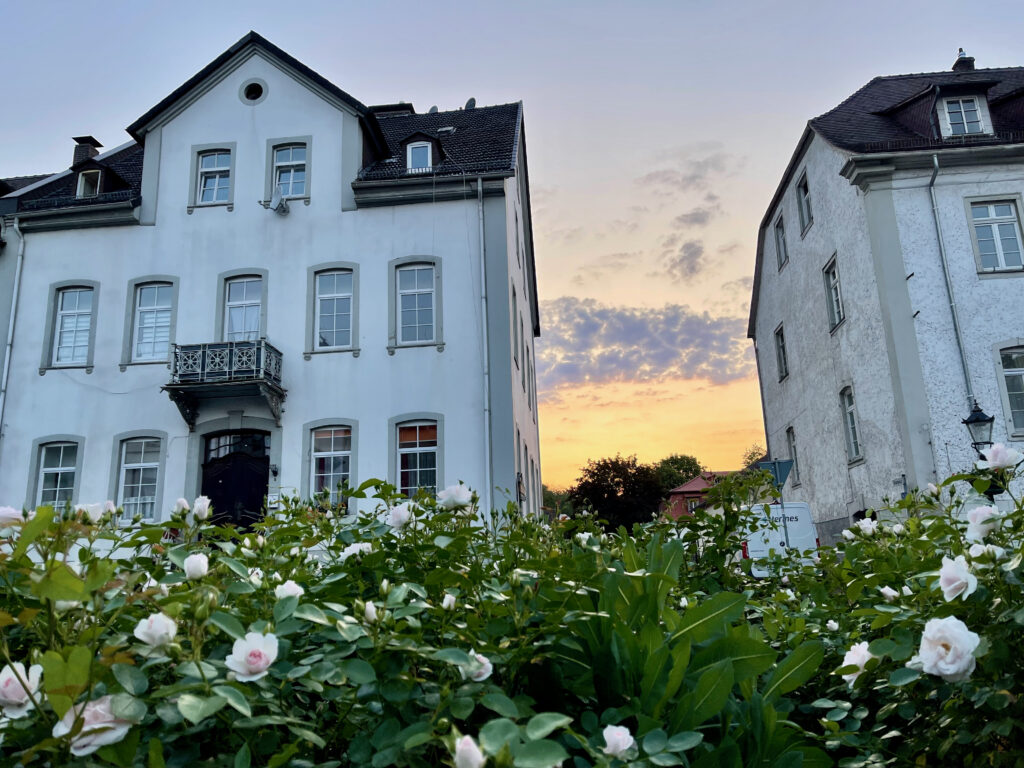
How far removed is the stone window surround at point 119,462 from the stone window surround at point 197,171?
515cm

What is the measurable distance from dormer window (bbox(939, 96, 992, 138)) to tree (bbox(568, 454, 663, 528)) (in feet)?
77.2

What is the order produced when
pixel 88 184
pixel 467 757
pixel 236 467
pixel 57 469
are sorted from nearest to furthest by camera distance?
pixel 467 757, pixel 236 467, pixel 57 469, pixel 88 184

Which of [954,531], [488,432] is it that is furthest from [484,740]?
[488,432]

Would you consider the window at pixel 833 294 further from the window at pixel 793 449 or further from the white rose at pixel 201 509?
the white rose at pixel 201 509

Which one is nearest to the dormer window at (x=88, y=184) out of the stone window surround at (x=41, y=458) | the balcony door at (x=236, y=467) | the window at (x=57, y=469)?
the stone window surround at (x=41, y=458)

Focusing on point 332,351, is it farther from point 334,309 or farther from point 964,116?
point 964,116

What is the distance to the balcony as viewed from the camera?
1545 centimetres

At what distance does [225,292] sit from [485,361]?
6069 mm

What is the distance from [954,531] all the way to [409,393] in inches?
559

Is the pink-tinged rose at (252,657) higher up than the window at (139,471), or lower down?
lower down

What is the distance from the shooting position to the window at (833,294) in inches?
761

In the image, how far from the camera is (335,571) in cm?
217

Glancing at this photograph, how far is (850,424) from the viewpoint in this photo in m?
19.1

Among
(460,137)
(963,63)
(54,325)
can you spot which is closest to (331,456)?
(54,325)
